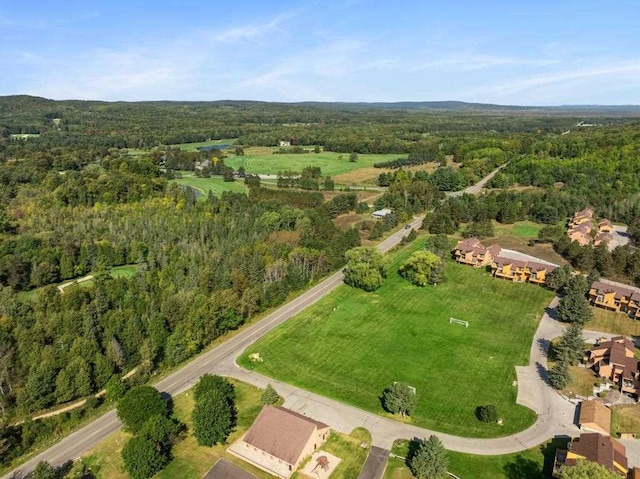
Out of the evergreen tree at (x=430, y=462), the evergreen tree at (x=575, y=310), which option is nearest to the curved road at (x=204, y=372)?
the evergreen tree at (x=430, y=462)

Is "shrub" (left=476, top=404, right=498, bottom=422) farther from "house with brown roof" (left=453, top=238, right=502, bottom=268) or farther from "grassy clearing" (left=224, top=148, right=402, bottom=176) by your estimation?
"grassy clearing" (left=224, top=148, right=402, bottom=176)

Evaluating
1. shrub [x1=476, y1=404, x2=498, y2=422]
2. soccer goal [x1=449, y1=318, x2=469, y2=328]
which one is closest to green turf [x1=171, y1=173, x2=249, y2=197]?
soccer goal [x1=449, y1=318, x2=469, y2=328]

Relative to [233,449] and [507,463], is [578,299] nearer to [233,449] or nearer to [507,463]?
[507,463]

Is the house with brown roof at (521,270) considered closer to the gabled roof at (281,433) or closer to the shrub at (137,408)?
the gabled roof at (281,433)

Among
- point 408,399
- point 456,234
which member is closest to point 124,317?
point 408,399

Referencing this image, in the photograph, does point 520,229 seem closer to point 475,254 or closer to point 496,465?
point 475,254
